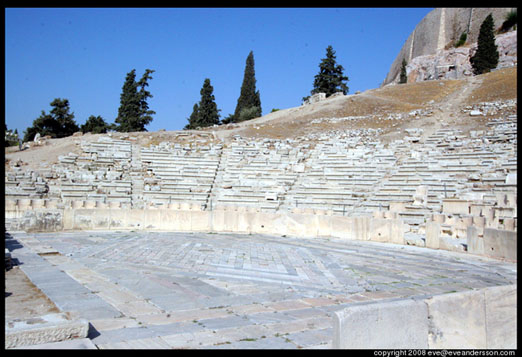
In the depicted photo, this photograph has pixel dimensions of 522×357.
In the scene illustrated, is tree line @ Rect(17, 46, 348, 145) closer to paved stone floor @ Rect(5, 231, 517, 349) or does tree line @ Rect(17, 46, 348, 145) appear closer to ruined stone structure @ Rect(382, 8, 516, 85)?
ruined stone structure @ Rect(382, 8, 516, 85)

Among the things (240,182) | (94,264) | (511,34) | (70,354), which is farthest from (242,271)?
(511,34)

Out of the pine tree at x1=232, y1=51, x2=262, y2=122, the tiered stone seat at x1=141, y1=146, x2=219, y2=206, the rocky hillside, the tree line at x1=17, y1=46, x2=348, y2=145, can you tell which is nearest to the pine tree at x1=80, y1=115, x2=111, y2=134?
the tree line at x1=17, y1=46, x2=348, y2=145

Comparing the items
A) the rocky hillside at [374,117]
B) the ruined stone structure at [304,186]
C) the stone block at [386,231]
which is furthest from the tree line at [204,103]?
the stone block at [386,231]

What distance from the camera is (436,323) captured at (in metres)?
3.53

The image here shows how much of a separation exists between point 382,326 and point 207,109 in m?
43.1

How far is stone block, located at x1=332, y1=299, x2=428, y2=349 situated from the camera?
10.2ft

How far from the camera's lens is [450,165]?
1845 centimetres

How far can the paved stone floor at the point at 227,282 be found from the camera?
14.4ft

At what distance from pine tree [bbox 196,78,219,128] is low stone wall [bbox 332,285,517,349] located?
42257 millimetres

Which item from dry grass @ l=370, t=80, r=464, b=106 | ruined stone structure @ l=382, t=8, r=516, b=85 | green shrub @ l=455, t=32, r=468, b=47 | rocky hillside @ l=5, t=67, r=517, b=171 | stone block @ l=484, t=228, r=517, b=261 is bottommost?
stone block @ l=484, t=228, r=517, b=261

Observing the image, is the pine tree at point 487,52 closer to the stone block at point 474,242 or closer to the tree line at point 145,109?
the tree line at point 145,109

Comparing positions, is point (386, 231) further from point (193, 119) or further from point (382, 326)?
point (193, 119)

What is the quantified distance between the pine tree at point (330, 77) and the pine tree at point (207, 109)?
12.9 m

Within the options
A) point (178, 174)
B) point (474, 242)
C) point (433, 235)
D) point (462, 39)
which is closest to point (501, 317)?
point (474, 242)
